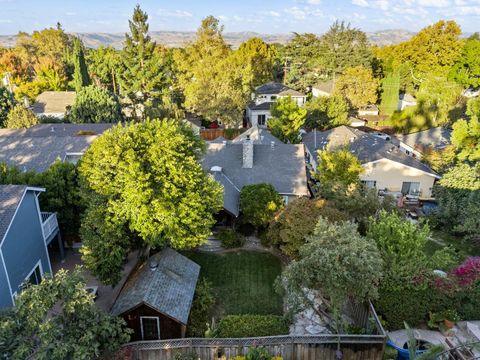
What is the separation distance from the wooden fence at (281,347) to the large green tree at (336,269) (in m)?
1.02

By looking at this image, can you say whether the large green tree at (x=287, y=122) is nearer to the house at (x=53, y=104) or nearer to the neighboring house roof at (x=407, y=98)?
the house at (x=53, y=104)

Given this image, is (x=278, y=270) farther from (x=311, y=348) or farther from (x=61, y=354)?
(x=61, y=354)

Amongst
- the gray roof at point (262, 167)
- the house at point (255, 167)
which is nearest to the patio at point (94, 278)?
the house at point (255, 167)

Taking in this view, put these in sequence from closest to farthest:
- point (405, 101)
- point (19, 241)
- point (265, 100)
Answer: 1. point (19, 241)
2. point (265, 100)
3. point (405, 101)

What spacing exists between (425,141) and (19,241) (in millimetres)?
37752

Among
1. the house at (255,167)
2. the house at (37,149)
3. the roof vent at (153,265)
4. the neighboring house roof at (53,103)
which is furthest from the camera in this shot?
the neighboring house roof at (53,103)

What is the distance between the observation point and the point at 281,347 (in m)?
12.6

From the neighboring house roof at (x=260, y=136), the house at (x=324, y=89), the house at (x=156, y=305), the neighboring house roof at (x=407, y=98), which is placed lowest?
the house at (x=156, y=305)

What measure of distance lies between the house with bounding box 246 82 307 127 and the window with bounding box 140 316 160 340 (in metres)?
40.2

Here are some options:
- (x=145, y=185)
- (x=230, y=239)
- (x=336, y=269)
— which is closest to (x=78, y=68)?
(x=230, y=239)

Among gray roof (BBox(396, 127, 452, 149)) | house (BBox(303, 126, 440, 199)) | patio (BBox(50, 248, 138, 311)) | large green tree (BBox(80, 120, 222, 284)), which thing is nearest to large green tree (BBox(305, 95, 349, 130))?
gray roof (BBox(396, 127, 452, 149))

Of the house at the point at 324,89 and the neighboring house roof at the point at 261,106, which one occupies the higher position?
the house at the point at 324,89

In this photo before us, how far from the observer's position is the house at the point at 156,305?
13.7m

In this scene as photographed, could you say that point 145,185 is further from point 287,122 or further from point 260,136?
point 287,122
